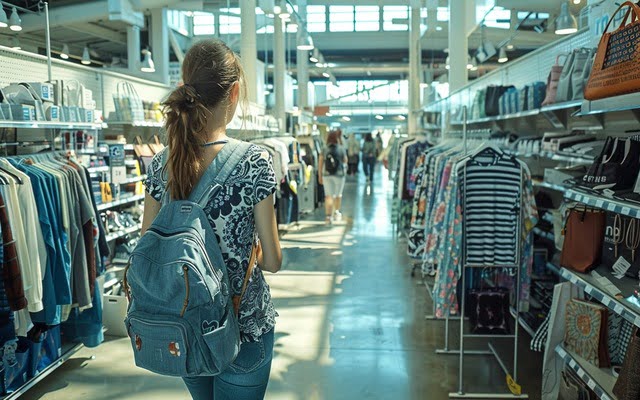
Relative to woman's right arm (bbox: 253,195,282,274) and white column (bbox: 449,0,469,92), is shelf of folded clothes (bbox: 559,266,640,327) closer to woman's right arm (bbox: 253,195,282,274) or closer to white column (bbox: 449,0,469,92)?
woman's right arm (bbox: 253,195,282,274)

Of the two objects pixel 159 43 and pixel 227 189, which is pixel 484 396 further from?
pixel 159 43

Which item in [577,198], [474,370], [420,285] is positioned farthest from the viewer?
[420,285]

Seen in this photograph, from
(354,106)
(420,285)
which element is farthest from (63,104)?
(354,106)

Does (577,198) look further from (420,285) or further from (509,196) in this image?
(420,285)

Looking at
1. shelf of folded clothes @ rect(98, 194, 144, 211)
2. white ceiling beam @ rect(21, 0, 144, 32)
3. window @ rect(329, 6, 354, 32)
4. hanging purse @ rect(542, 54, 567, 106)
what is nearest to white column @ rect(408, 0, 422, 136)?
white ceiling beam @ rect(21, 0, 144, 32)

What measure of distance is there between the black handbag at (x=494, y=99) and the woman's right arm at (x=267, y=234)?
5342 millimetres

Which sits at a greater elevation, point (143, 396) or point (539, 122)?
point (539, 122)

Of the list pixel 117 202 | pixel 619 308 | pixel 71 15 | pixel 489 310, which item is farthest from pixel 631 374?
pixel 71 15

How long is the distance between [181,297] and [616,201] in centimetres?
208

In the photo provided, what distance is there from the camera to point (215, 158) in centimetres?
174

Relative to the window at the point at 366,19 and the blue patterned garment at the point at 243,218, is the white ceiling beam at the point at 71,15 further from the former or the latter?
the window at the point at 366,19

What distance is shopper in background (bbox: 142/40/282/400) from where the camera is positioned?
1707 mm

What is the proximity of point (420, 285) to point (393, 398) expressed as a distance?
10.2 feet

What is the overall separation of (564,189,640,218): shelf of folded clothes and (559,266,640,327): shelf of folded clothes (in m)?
0.37
